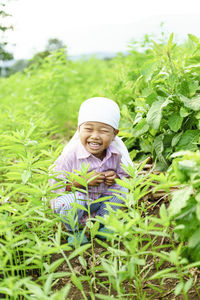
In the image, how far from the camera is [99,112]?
2.51 metres

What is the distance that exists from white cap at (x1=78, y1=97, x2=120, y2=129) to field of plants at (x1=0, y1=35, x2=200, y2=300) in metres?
0.25

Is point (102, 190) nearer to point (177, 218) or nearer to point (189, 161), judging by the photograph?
point (177, 218)

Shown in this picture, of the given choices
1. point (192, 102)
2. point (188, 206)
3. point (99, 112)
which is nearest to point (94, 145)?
point (99, 112)

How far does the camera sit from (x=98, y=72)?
8.83 m

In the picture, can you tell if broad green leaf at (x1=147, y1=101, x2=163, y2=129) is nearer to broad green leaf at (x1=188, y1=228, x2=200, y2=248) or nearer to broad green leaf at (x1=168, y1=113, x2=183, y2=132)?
broad green leaf at (x1=168, y1=113, x2=183, y2=132)

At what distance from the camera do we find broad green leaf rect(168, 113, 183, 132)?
2.56m

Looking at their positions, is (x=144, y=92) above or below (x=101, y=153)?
above

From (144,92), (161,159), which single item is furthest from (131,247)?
(144,92)

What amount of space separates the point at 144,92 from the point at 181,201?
1716 millimetres

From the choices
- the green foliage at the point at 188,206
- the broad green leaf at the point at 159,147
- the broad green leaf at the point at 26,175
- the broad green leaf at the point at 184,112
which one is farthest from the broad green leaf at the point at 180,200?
the broad green leaf at the point at 159,147

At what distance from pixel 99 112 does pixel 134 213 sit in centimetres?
98

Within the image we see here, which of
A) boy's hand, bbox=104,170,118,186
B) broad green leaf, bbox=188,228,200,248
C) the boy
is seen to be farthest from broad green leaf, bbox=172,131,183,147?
broad green leaf, bbox=188,228,200,248

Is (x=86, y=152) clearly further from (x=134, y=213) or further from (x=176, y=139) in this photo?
(x=134, y=213)

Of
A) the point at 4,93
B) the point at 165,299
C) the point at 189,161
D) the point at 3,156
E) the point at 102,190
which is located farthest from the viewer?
the point at 4,93
